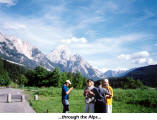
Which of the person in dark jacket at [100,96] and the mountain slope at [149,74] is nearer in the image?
the person in dark jacket at [100,96]

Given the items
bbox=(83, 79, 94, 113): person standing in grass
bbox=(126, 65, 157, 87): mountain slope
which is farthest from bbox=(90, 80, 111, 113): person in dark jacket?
bbox=(126, 65, 157, 87): mountain slope

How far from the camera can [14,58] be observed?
622ft

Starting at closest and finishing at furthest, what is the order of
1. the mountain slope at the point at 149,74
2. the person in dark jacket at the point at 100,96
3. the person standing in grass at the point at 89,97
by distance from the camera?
the person in dark jacket at the point at 100,96, the person standing in grass at the point at 89,97, the mountain slope at the point at 149,74

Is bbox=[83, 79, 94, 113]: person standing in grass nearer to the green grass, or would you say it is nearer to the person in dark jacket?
the person in dark jacket

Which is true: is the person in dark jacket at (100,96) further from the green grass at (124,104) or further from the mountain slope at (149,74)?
the mountain slope at (149,74)

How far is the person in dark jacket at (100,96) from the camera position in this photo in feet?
21.0

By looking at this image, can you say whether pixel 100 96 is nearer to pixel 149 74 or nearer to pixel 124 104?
pixel 124 104

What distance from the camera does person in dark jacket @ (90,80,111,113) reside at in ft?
21.0

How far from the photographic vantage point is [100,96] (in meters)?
6.40

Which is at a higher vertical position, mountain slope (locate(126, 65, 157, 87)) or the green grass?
mountain slope (locate(126, 65, 157, 87))

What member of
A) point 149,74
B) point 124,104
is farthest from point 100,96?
point 149,74

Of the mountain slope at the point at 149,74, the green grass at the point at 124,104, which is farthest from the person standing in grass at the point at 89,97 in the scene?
the mountain slope at the point at 149,74

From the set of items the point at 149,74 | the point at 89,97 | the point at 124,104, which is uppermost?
the point at 149,74
